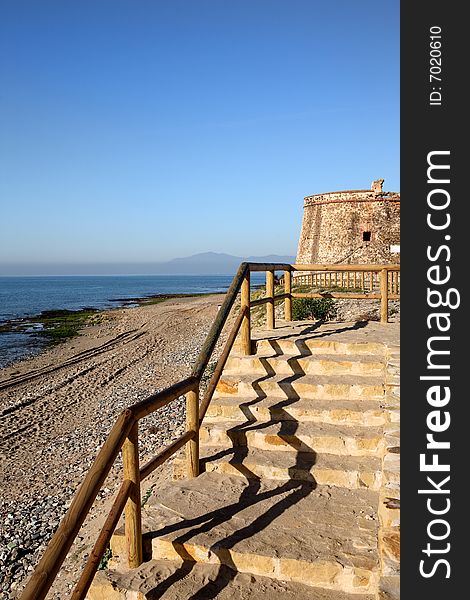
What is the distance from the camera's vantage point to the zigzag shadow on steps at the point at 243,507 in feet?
11.0

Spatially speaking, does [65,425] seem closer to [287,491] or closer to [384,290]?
[384,290]

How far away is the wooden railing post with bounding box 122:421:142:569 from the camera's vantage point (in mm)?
3295

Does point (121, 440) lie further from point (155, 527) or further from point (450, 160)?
point (450, 160)

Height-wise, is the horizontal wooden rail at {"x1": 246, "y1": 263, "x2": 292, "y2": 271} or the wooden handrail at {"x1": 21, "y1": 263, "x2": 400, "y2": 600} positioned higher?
the horizontal wooden rail at {"x1": 246, "y1": 263, "x2": 292, "y2": 271}

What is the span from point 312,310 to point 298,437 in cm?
1009

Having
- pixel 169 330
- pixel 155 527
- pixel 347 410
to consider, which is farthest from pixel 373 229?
pixel 155 527

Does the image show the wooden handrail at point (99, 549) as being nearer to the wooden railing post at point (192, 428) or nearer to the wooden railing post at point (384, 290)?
the wooden railing post at point (192, 428)

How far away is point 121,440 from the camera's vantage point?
3.09 m

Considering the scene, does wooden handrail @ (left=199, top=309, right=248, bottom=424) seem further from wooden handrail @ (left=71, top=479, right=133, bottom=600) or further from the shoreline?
the shoreline

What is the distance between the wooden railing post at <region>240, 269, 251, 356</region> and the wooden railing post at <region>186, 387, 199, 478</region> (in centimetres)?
185

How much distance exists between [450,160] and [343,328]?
498 centimetres

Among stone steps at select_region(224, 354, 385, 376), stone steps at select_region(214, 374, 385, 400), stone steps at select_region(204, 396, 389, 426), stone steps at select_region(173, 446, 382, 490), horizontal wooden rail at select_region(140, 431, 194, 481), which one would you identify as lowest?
stone steps at select_region(173, 446, 382, 490)

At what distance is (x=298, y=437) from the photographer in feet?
15.9

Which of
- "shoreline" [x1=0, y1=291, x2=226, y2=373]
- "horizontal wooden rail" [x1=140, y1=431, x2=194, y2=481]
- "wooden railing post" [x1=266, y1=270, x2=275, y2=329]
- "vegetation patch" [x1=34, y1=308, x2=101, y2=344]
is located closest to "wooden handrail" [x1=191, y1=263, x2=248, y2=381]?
"horizontal wooden rail" [x1=140, y1=431, x2=194, y2=481]
